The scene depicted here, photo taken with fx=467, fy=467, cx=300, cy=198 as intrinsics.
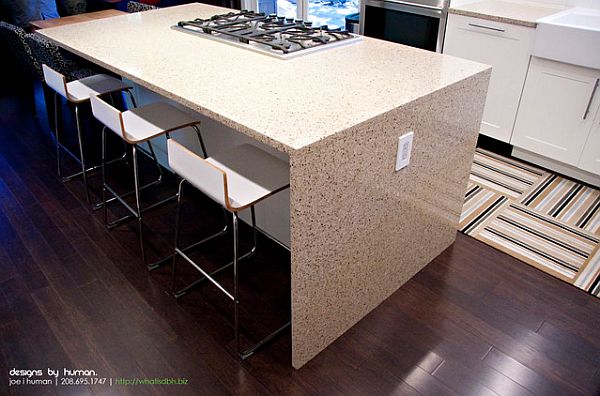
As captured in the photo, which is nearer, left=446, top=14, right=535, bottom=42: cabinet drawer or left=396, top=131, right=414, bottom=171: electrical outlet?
left=396, top=131, right=414, bottom=171: electrical outlet

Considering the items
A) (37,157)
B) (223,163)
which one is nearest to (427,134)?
(223,163)

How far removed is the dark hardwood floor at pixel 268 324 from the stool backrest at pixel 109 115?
2.25 feet

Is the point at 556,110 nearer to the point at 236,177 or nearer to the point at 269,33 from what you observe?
the point at 269,33

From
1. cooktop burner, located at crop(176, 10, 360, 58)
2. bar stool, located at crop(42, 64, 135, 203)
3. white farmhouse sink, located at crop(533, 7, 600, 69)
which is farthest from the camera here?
white farmhouse sink, located at crop(533, 7, 600, 69)

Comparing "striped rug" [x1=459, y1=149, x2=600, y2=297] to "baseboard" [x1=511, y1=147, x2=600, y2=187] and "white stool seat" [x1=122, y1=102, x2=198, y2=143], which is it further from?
"white stool seat" [x1=122, y1=102, x2=198, y2=143]

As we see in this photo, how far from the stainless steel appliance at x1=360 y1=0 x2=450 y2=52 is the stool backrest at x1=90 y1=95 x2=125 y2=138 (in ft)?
7.97

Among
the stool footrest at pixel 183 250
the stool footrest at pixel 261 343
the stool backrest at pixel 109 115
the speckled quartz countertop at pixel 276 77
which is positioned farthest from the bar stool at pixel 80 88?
the stool footrest at pixel 261 343

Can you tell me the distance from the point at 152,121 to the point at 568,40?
96.4 inches

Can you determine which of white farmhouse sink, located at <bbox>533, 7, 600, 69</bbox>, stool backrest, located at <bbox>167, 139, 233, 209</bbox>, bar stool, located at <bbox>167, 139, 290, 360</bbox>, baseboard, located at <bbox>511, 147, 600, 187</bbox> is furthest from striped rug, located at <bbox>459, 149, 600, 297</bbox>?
stool backrest, located at <bbox>167, 139, 233, 209</bbox>

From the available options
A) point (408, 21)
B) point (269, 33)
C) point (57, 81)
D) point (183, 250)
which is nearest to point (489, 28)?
point (408, 21)

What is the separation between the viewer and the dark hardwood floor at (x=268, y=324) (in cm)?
181

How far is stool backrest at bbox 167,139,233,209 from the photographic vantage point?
160 centimetres

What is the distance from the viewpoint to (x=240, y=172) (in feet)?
6.00

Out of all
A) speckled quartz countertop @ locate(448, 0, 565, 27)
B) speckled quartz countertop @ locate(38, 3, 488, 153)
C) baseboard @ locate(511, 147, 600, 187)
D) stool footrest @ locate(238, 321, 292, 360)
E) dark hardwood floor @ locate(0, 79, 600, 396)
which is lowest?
dark hardwood floor @ locate(0, 79, 600, 396)
